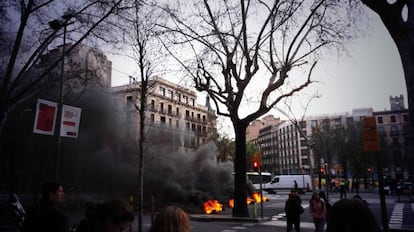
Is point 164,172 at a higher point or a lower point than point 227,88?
lower

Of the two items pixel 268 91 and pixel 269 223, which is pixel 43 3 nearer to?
pixel 268 91

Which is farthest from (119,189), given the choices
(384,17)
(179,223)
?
(179,223)

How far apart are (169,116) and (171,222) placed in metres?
45.3

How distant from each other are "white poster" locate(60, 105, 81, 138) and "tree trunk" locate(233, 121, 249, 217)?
26.5 ft

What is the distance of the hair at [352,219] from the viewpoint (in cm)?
205

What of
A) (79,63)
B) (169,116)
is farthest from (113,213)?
(169,116)

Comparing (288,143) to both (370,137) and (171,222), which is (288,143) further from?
(171,222)

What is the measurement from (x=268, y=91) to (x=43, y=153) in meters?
14.3

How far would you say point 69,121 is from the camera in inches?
342

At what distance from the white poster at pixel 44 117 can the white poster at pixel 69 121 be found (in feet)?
1.26

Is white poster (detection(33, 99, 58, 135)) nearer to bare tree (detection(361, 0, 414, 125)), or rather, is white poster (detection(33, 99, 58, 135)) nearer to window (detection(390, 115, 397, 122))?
bare tree (detection(361, 0, 414, 125))

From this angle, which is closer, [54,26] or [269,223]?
[54,26]

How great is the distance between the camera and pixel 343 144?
47.6m

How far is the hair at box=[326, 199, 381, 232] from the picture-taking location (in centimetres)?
205
